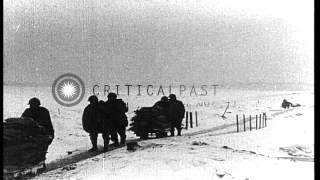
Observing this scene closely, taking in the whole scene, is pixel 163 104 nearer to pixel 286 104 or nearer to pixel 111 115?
pixel 111 115

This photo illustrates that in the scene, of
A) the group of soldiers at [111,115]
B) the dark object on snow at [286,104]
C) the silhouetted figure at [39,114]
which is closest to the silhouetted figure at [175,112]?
the group of soldiers at [111,115]

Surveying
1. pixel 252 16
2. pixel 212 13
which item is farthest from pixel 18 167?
pixel 252 16

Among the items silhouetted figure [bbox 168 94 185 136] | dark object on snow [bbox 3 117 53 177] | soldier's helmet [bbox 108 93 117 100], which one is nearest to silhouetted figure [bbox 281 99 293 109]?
silhouetted figure [bbox 168 94 185 136]

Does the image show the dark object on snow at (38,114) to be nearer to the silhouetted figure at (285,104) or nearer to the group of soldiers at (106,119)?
the group of soldiers at (106,119)

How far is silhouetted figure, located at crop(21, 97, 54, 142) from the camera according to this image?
12.0 feet

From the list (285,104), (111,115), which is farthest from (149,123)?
(285,104)

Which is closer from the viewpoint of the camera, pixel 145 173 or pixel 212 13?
pixel 145 173

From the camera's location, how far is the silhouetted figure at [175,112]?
380cm

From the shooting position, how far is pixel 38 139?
144 inches

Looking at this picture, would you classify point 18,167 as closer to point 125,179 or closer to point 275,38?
point 125,179

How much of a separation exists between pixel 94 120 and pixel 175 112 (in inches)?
31.7

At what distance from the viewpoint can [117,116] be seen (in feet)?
12.5

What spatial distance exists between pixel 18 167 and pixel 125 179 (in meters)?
1.02

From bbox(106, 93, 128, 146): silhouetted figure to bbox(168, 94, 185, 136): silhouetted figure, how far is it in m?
0.45
